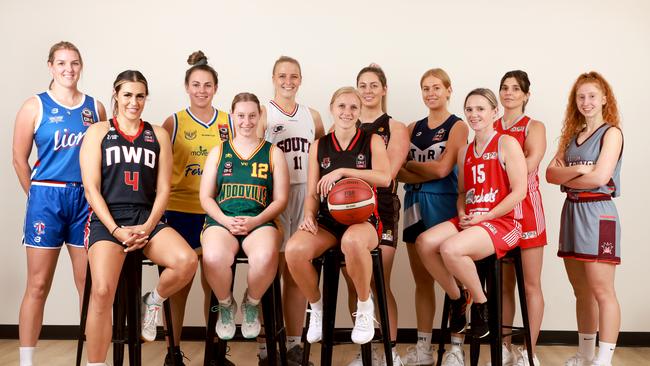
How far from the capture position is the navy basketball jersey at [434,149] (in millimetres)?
3635

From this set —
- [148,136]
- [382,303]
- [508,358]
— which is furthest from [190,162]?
[508,358]

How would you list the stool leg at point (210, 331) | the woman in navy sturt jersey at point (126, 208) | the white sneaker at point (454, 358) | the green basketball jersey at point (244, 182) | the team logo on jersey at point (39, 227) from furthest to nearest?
1. the white sneaker at point (454, 358)
2. the team logo on jersey at point (39, 227)
3. the green basketball jersey at point (244, 182)
4. the stool leg at point (210, 331)
5. the woman in navy sturt jersey at point (126, 208)

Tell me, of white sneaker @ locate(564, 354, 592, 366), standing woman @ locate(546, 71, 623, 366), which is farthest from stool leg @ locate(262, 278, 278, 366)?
white sneaker @ locate(564, 354, 592, 366)

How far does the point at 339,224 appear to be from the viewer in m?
3.16

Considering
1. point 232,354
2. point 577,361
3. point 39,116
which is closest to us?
point 39,116

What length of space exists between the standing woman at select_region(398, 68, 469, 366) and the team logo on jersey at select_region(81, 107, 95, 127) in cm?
167

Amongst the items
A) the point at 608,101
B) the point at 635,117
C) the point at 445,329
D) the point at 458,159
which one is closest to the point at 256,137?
the point at 458,159

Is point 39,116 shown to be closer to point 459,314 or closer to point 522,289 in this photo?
point 459,314

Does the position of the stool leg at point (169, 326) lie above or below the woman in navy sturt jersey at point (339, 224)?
below

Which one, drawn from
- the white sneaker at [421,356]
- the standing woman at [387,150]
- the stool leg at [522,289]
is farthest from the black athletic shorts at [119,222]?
the stool leg at [522,289]

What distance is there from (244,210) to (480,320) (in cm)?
124

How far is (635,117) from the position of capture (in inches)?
171

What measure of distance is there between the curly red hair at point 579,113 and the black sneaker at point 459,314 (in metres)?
1.00

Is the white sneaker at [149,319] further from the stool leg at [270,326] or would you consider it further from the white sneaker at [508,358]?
the white sneaker at [508,358]
